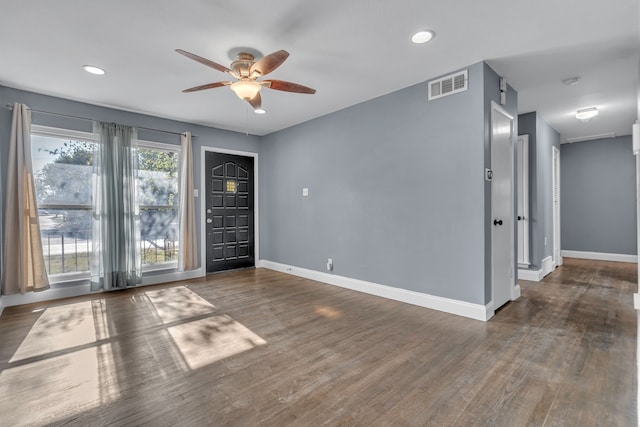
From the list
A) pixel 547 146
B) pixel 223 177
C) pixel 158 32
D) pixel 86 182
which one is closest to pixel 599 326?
pixel 547 146

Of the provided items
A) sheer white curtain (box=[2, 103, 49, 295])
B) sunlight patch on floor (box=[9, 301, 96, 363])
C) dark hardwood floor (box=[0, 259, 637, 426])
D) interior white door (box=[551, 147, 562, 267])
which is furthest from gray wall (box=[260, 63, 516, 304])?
interior white door (box=[551, 147, 562, 267])

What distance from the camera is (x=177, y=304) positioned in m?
3.77

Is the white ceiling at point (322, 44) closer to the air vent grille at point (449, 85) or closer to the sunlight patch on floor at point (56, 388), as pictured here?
the air vent grille at point (449, 85)

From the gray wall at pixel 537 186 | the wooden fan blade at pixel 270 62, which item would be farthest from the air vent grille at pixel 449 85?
the gray wall at pixel 537 186

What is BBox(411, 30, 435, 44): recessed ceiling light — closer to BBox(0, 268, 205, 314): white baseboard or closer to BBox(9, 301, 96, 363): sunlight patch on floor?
BBox(9, 301, 96, 363): sunlight patch on floor

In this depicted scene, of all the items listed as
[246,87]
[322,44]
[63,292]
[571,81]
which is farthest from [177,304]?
[571,81]

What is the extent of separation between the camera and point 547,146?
17.6 ft

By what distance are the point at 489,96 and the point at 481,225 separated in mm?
1386

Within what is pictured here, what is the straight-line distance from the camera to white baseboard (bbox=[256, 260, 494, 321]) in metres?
3.18

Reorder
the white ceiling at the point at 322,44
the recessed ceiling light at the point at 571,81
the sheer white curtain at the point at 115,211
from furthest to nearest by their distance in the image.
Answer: the sheer white curtain at the point at 115,211
the recessed ceiling light at the point at 571,81
the white ceiling at the point at 322,44

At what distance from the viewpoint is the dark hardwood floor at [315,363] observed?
1.74 m

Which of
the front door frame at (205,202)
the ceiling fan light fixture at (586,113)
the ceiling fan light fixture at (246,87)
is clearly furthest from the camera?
the front door frame at (205,202)

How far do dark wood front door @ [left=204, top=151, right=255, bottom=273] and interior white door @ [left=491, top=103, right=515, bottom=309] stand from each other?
4.31m

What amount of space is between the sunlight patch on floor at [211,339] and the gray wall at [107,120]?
2690mm
